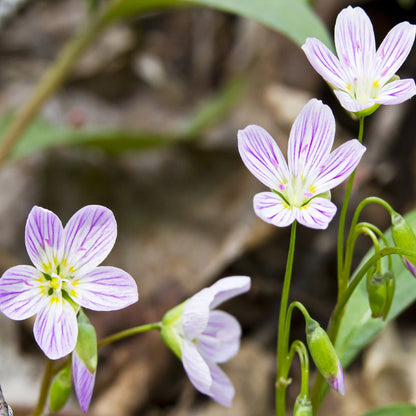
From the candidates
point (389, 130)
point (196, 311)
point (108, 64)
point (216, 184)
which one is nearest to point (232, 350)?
point (196, 311)

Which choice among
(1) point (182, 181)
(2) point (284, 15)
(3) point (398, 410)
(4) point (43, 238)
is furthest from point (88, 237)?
(1) point (182, 181)

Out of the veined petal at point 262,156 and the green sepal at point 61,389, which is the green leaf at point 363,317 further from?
the green sepal at point 61,389

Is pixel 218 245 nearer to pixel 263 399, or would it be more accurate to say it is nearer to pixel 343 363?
pixel 263 399

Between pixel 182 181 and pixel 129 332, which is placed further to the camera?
pixel 182 181

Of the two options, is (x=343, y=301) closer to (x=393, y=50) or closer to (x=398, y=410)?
(x=398, y=410)

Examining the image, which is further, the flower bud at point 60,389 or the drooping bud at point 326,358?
the flower bud at point 60,389

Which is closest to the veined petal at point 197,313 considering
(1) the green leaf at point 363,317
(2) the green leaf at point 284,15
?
(1) the green leaf at point 363,317
